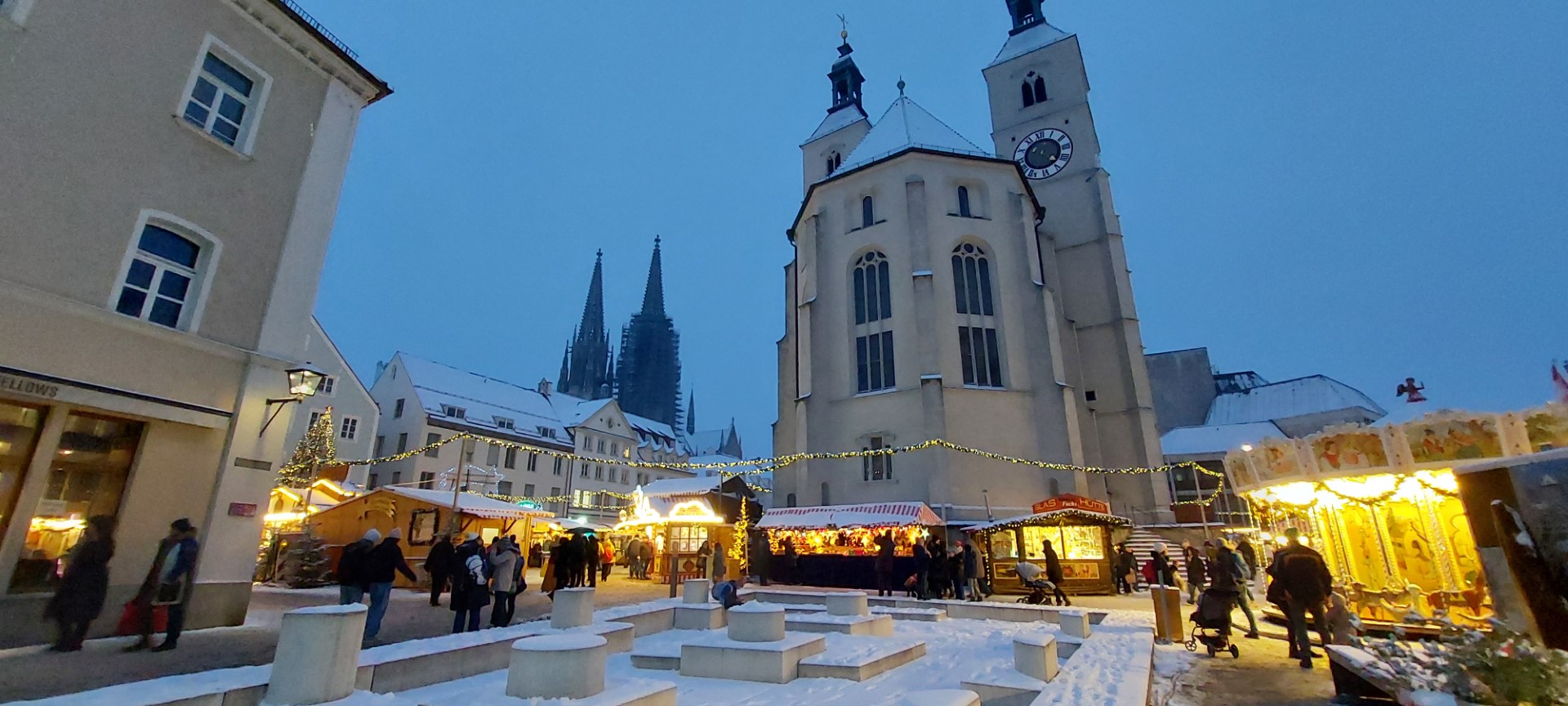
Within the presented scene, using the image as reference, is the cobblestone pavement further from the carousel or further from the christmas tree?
the carousel

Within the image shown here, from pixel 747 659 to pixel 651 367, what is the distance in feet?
302

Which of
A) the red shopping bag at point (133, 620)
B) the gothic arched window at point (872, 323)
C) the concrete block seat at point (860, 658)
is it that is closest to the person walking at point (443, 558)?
the red shopping bag at point (133, 620)

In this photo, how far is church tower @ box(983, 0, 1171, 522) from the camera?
28.9 m

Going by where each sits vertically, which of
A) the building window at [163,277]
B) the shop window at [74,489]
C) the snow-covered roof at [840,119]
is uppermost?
the snow-covered roof at [840,119]

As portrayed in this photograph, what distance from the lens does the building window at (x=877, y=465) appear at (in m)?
24.9

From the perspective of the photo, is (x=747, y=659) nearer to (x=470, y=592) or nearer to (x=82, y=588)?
(x=470, y=592)

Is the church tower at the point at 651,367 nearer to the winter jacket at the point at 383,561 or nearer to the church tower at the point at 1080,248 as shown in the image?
the church tower at the point at 1080,248

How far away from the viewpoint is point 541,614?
1316 centimetres

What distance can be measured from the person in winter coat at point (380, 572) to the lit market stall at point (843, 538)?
46.7 ft

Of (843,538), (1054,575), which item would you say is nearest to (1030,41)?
(843,538)

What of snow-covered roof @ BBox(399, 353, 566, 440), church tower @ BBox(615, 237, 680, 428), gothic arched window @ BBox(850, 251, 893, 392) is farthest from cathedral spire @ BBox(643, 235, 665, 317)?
gothic arched window @ BBox(850, 251, 893, 392)

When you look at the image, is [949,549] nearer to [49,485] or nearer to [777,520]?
[777,520]

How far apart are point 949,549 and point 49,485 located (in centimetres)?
2101

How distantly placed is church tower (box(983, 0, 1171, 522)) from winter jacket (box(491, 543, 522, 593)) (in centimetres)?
2193
